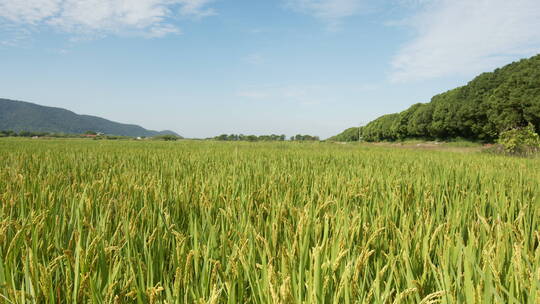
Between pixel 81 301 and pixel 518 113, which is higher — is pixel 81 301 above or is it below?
below

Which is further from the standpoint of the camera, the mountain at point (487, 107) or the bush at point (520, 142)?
the mountain at point (487, 107)

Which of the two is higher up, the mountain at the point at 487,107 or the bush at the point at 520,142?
the mountain at the point at 487,107

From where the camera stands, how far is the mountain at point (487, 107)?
1936 centimetres

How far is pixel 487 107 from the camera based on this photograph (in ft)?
74.7

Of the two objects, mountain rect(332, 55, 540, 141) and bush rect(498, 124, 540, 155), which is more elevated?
mountain rect(332, 55, 540, 141)

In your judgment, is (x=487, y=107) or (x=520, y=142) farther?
(x=487, y=107)

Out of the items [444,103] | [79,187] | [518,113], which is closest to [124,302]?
[79,187]

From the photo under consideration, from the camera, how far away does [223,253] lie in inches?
34.0

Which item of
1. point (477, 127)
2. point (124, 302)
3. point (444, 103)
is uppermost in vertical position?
point (444, 103)

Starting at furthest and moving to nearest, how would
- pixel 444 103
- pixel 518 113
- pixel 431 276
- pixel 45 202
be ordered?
pixel 444 103
pixel 518 113
pixel 45 202
pixel 431 276

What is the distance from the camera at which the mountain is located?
19.4 meters

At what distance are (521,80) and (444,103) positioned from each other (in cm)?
860

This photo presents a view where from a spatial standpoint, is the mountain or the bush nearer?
the bush

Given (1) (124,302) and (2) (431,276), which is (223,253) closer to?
(1) (124,302)
